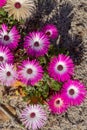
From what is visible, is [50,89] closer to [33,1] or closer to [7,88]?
[7,88]

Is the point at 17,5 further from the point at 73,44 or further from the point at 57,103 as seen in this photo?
the point at 57,103

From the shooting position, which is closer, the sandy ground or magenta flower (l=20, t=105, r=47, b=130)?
magenta flower (l=20, t=105, r=47, b=130)

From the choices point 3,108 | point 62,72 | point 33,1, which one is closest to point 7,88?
point 3,108

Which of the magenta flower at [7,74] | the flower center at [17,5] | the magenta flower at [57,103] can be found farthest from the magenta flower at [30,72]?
the flower center at [17,5]

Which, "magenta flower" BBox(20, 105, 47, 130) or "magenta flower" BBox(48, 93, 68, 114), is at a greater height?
"magenta flower" BBox(48, 93, 68, 114)

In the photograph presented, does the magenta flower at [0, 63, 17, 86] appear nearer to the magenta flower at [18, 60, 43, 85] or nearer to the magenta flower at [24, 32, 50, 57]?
the magenta flower at [18, 60, 43, 85]

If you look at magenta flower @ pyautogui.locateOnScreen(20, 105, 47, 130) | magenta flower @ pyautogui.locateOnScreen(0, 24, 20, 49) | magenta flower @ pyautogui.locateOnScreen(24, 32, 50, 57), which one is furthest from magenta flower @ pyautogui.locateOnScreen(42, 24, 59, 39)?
magenta flower @ pyautogui.locateOnScreen(20, 105, 47, 130)

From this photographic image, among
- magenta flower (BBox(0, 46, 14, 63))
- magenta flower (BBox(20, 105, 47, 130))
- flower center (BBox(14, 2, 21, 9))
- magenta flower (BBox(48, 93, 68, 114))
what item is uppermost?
flower center (BBox(14, 2, 21, 9))

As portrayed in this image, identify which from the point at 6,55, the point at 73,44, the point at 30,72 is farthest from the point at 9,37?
the point at 73,44
